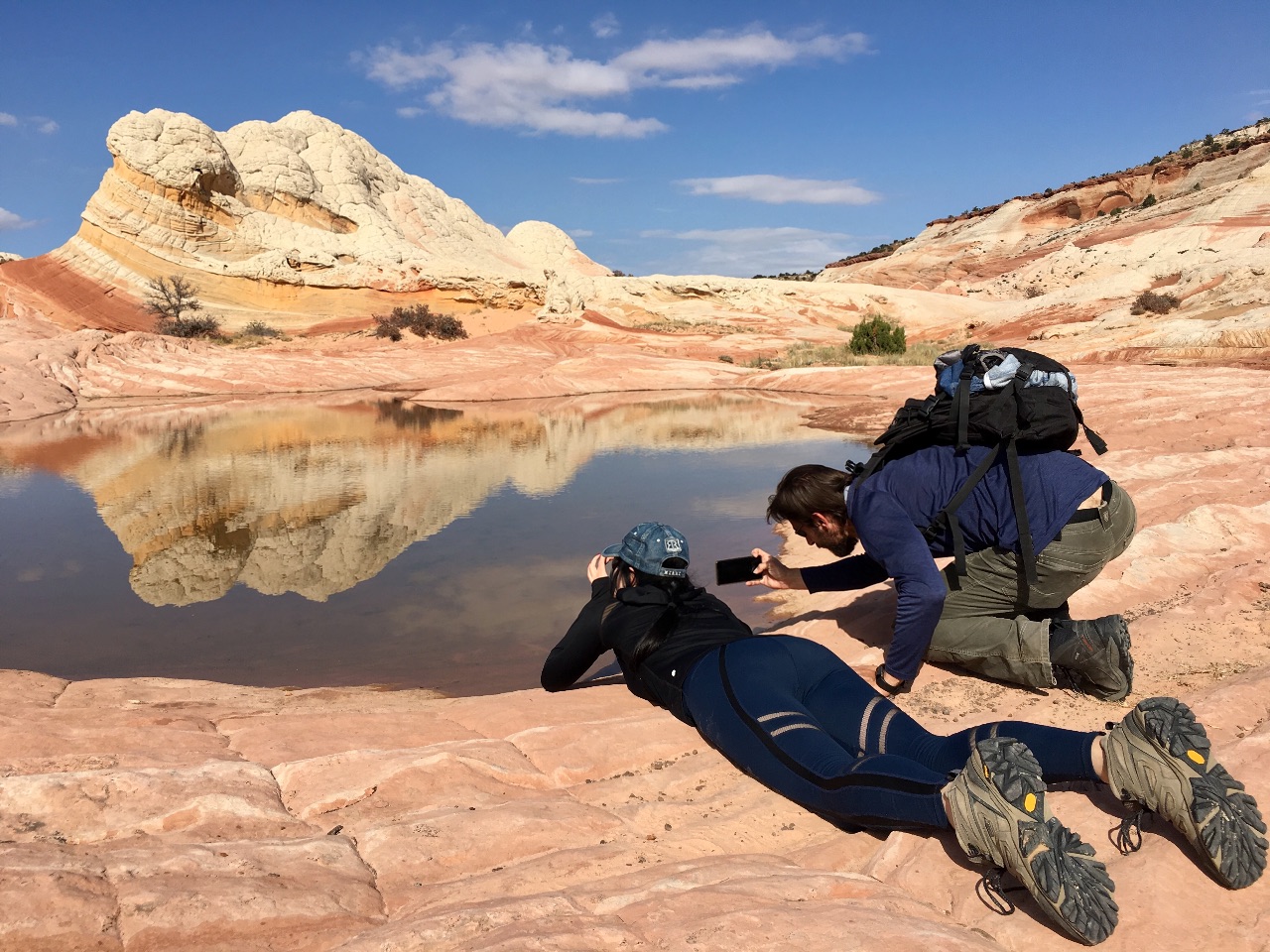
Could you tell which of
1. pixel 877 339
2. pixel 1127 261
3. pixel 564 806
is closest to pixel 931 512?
pixel 564 806

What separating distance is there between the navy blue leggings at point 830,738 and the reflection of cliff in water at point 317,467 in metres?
4.68

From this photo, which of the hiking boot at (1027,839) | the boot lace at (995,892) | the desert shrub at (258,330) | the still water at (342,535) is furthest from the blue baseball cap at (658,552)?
the desert shrub at (258,330)

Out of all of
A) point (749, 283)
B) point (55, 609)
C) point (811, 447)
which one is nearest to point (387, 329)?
point (749, 283)

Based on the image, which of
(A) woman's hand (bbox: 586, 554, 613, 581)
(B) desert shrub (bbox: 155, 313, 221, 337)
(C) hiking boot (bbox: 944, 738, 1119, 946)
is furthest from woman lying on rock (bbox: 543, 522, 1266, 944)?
(B) desert shrub (bbox: 155, 313, 221, 337)

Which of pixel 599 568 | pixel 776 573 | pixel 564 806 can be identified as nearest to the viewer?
pixel 564 806

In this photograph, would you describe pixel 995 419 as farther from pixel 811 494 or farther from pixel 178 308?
pixel 178 308

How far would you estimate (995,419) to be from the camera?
332 centimetres

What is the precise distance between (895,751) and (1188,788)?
77cm

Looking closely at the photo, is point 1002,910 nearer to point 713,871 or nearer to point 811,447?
point 713,871

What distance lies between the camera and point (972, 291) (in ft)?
146

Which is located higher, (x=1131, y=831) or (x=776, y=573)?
(x=776, y=573)

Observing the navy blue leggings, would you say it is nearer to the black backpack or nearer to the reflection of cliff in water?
the black backpack

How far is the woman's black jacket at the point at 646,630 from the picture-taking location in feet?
10.8

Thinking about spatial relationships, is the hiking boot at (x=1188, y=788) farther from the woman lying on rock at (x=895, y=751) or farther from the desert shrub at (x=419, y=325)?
the desert shrub at (x=419, y=325)
